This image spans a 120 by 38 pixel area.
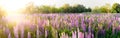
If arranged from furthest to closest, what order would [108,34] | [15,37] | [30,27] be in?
[108,34] → [30,27] → [15,37]

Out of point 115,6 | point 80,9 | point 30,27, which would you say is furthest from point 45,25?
point 115,6

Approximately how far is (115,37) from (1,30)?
3.72 ft

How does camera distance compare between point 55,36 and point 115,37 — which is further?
point 115,37

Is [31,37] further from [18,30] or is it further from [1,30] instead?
[1,30]

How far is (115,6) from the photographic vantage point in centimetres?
5953

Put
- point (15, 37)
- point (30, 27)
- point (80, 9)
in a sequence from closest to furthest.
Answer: point (15, 37), point (30, 27), point (80, 9)

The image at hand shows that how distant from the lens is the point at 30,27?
2.70 metres

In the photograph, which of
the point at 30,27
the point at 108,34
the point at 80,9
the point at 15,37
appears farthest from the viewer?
the point at 80,9

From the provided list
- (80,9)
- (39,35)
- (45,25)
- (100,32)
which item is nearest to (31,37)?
(39,35)

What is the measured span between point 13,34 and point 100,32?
997mm

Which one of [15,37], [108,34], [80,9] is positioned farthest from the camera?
[80,9]

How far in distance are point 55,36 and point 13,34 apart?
0.36 meters

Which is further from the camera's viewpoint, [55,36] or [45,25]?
[45,25]

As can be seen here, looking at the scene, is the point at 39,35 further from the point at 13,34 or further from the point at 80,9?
the point at 80,9
